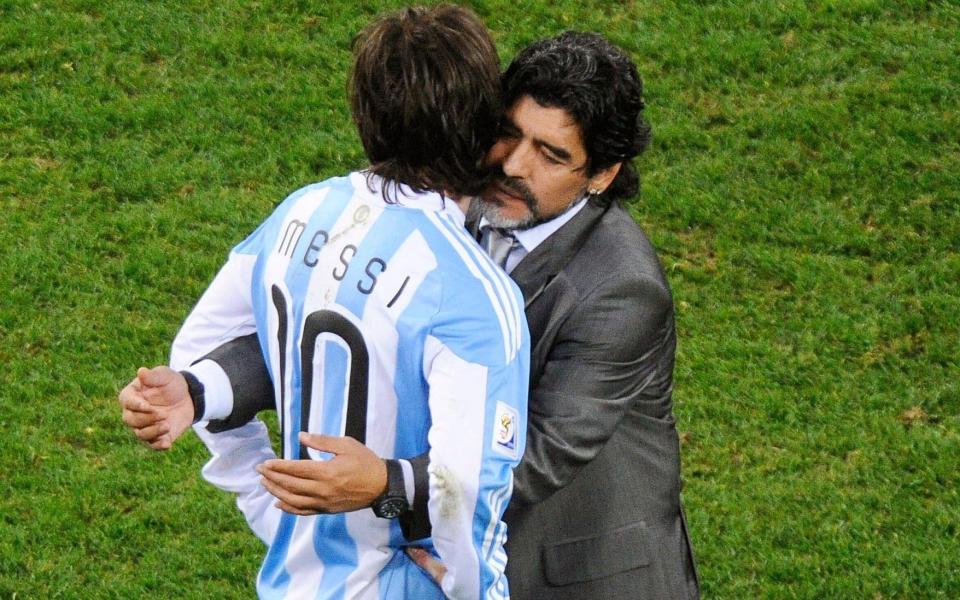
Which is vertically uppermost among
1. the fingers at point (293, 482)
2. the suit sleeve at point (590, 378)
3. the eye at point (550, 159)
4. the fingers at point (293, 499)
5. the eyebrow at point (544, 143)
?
the eyebrow at point (544, 143)

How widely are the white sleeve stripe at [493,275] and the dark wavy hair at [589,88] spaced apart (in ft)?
2.31

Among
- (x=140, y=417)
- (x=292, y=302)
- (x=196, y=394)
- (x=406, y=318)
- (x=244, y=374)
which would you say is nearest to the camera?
(x=406, y=318)

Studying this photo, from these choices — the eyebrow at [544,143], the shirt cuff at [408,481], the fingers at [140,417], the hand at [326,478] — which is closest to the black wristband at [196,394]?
the fingers at [140,417]

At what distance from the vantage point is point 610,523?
393cm

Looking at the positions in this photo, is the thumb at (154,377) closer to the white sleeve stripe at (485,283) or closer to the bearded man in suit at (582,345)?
the bearded man in suit at (582,345)

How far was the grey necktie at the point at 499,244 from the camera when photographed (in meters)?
3.96

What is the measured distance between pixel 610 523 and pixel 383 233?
3.77 feet

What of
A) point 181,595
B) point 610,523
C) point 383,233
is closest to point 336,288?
point 383,233

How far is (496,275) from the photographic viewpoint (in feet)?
10.4

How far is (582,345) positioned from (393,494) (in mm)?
771

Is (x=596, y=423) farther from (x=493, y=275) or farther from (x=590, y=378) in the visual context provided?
(x=493, y=275)

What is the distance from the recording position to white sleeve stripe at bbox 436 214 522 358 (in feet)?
10.3

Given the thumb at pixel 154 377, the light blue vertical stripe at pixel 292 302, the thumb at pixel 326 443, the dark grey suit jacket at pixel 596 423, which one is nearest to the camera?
A: the thumb at pixel 326 443

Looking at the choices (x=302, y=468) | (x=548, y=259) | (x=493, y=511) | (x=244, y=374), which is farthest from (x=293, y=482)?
(x=548, y=259)
